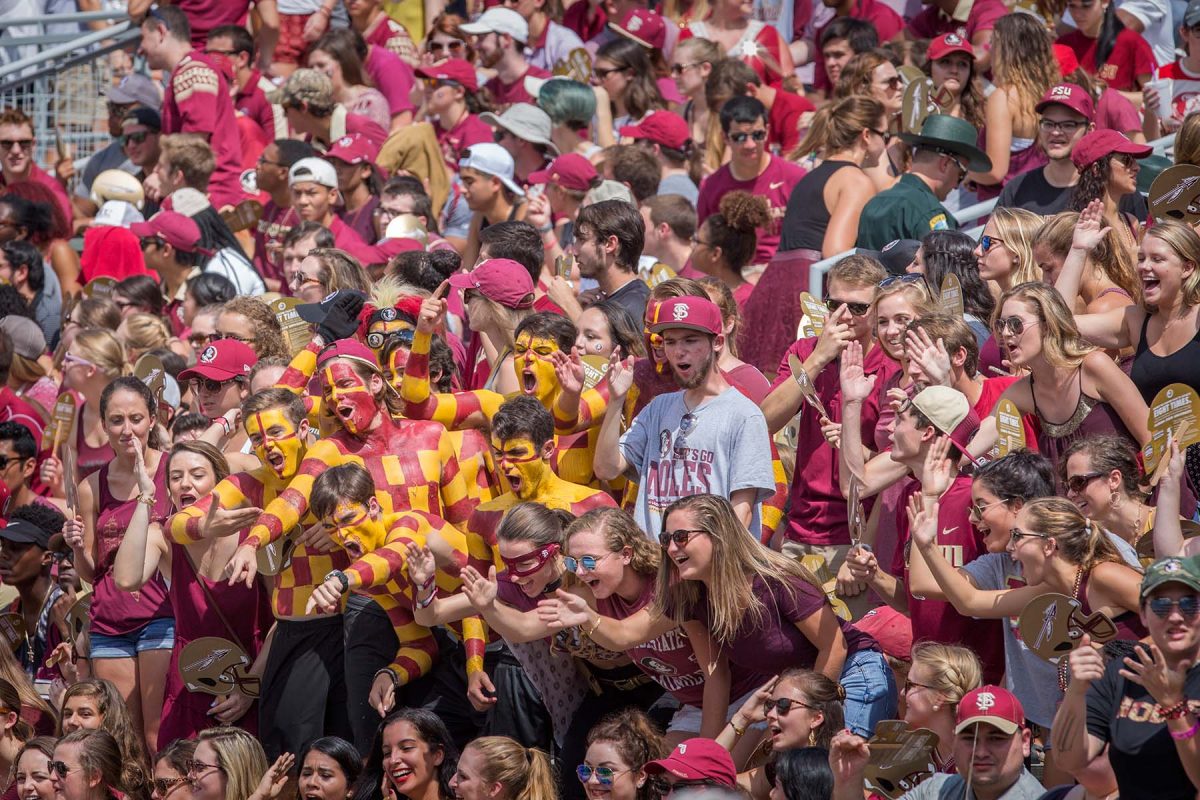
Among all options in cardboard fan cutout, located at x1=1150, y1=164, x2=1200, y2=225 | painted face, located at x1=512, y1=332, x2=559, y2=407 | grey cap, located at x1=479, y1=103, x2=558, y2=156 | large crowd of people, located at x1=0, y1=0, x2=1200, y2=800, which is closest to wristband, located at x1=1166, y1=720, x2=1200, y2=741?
large crowd of people, located at x1=0, y1=0, x2=1200, y2=800

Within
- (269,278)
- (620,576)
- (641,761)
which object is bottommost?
(269,278)

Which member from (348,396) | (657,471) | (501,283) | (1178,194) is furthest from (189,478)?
(1178,194)

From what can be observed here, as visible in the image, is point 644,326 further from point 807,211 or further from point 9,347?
point 9,347

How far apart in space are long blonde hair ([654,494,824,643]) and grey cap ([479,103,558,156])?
5027mm

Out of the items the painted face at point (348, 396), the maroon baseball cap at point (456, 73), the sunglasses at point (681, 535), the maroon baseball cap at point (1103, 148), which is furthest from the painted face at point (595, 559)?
the maroon baseball cap at point (456, 73)

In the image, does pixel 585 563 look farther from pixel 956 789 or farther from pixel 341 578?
pixel 956 789

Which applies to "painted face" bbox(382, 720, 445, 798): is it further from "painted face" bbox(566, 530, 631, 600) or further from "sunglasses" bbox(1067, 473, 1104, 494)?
"sunglasses" bbox(1067, 473, 1104, 494)

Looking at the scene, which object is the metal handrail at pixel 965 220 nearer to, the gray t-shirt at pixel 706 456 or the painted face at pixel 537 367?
the gray t-shirt at pixel 706 456

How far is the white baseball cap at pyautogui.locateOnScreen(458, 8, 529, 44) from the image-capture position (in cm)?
1314

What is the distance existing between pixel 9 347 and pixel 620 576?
Result: 5.55m

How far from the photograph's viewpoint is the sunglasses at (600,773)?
6602mm

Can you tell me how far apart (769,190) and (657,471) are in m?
3.36

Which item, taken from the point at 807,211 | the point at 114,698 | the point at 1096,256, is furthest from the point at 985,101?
the point at 114,698

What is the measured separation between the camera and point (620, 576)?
22.3ft
